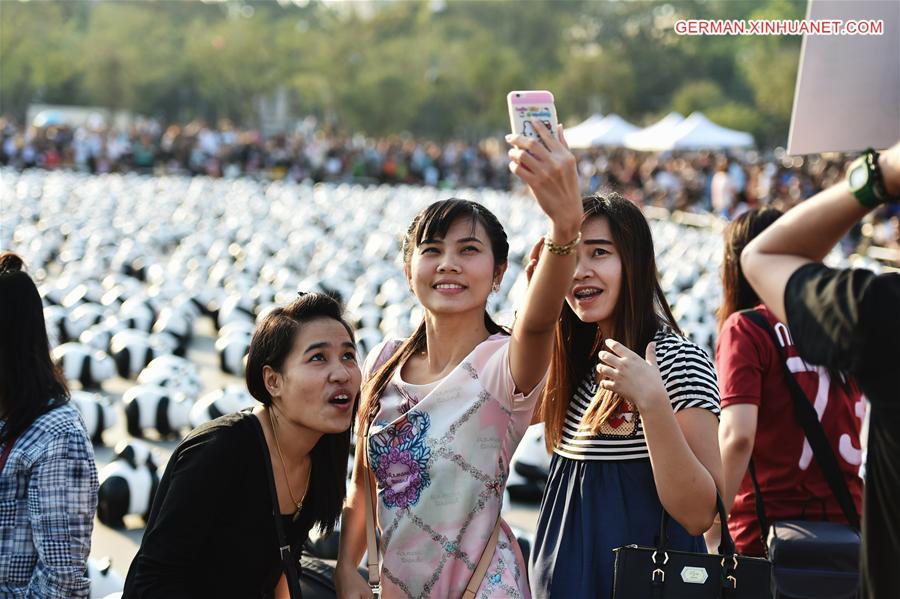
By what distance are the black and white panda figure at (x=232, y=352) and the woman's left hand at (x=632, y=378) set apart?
9.58 m

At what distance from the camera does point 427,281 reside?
381 cm

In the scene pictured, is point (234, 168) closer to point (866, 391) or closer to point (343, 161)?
point (343, 161)

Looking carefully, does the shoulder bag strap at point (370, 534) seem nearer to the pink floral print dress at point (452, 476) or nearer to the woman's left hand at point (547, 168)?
the pink floral print dress at point (452, 476)

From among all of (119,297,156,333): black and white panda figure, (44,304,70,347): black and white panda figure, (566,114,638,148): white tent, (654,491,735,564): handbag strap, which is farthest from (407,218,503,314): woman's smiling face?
(566,114,638,148): white tent

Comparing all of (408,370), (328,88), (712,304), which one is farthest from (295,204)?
(328,88)

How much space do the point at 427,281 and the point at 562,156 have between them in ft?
2.79

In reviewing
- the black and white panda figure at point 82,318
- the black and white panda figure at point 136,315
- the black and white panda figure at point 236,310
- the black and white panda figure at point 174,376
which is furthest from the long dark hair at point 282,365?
the black and white panda figure at point 236,310

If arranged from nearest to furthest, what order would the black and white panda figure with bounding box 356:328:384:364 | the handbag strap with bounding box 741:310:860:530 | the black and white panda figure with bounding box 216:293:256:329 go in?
the handbag strap with bounding box 741:310:860:530, the black and white panda figure with bounding box 356:328:384:364, the black and white panda figure with bounding box 216:293:256:329

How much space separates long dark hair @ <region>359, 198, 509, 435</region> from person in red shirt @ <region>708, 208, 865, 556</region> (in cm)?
99

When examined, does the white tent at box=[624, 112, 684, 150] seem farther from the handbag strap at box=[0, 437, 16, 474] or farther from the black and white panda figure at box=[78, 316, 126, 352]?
the handbag strap at box=[0, 437, 16, 474]

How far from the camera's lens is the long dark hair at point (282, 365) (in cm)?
376

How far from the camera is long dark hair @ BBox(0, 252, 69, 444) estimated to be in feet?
13.0

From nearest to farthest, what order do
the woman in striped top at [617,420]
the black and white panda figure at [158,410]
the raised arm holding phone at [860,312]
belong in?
the raised arm holding phone at [860,312]
the woman in striped top at [617,420]
the black and white panda figure at [158,410]

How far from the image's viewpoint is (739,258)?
4719 millimetres
